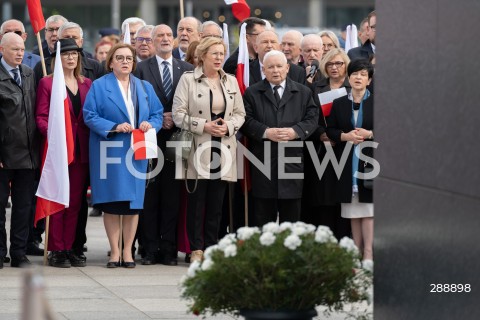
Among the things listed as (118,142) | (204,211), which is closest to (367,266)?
(118,142)

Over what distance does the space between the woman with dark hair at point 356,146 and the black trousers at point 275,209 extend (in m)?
0.48

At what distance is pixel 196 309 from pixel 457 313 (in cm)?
148

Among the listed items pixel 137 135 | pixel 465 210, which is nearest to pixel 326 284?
pixel 465 210

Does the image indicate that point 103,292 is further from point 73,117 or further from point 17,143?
point 73,117

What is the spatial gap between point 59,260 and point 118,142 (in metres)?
1.37

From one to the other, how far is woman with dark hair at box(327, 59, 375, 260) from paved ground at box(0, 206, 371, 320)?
1822mm

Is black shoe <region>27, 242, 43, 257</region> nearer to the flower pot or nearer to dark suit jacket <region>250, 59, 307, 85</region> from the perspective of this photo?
dark suit jacket <region>250, 59, 307, 85</region>

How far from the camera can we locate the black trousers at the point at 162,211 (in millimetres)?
13352

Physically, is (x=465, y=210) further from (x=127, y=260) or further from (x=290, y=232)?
(x=127, y=260)

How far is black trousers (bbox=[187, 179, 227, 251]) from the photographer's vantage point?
13.0m

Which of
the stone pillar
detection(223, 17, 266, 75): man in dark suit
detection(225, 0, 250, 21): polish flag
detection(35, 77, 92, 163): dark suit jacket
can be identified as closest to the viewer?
the stone pillar

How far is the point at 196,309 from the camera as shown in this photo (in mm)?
Answer: 7293

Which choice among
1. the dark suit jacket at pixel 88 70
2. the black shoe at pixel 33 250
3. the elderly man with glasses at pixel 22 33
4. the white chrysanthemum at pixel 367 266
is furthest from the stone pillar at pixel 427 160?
the elderly man with glasses at pixel 22 33

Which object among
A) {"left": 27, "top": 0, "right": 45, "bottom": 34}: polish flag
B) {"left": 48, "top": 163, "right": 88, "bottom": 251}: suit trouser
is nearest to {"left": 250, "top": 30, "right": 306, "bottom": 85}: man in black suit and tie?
{"left": 48, "top": 163, "right": 88, "bottom": 251}: suit trouser
